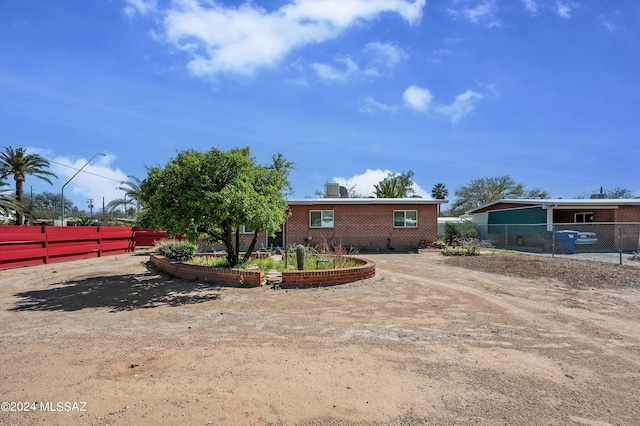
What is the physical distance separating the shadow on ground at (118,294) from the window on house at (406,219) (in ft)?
46.2

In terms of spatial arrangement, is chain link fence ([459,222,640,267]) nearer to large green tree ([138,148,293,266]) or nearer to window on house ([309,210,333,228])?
window on house ([309,210,333,228])

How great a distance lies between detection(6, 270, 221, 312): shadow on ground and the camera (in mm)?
7301

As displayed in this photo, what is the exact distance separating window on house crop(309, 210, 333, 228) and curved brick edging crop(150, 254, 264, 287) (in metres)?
11.0

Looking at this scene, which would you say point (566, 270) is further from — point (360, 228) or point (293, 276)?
point (360, 228)

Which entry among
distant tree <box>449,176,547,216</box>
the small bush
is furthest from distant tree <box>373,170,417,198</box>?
the small bush

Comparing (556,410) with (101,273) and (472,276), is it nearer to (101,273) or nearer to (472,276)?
(472,276)

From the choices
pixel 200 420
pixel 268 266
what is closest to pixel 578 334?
pixel 200 420

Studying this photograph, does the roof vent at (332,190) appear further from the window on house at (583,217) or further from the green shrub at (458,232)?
the window on house at (583,217)

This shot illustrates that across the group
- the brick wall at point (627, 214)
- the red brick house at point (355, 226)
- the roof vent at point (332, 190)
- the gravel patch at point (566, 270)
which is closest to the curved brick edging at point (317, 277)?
the gravel patch at point (566, 270)

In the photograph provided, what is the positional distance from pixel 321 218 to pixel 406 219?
497cm

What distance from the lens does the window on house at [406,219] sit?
2136 cm

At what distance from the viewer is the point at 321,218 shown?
21234 mm

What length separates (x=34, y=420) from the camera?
2.97m

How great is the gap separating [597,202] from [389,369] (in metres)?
22.7
